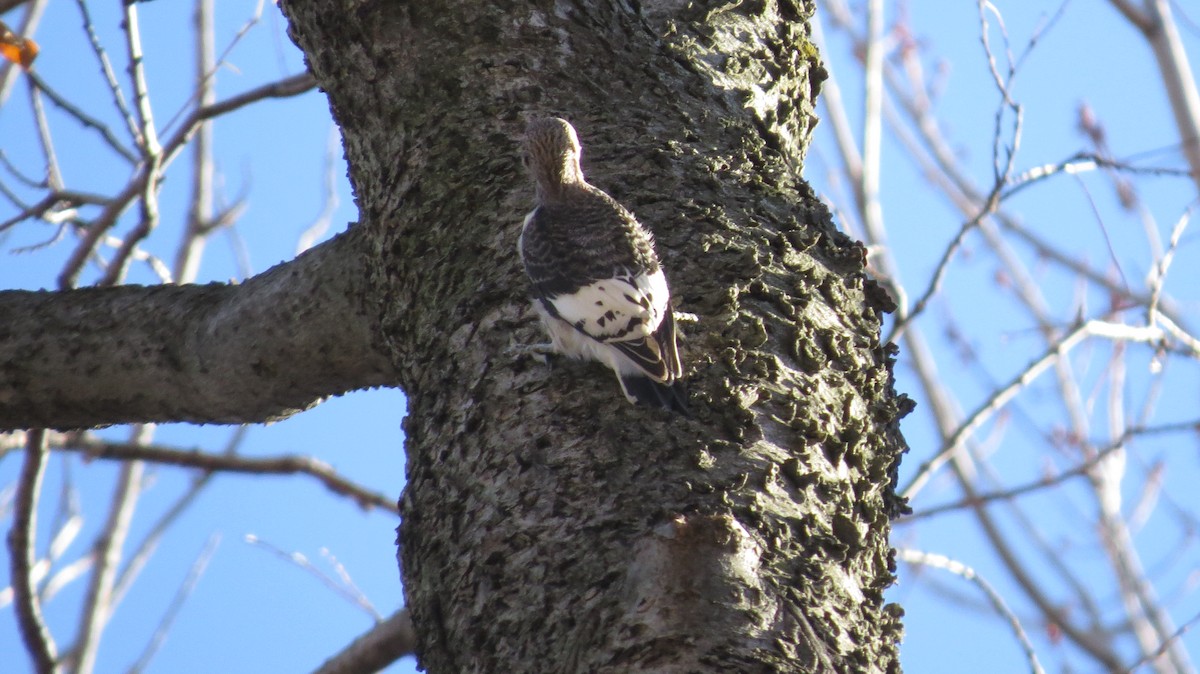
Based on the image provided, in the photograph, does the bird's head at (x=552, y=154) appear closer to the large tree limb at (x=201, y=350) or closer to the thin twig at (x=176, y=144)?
the large tree limb at (x=201, y=350)

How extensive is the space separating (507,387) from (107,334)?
1.57 meters

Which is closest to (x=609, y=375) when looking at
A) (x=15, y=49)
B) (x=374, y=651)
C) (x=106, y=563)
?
(x=374, y=651)

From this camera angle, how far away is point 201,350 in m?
3.48

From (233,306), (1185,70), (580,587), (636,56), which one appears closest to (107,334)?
(233,306)

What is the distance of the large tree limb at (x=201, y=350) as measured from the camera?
3447mm

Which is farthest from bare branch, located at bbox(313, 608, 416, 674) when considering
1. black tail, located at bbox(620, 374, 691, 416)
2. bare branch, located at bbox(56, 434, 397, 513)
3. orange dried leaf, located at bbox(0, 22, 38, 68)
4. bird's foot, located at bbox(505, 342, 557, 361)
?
orange dried leaf, located at bbox(0, 22, 38, 68)

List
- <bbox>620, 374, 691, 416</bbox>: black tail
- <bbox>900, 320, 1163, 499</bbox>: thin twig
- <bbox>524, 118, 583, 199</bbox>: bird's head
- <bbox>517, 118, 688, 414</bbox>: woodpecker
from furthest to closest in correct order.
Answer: <bbox>900, 320, 1163, 499</bbox>: thin twig, <bbox>524, 118, 583, 199</bbox>: bird's head, <bbox>517, 118, 688, 414</bbox>: woodpecker, <bbox>620, 374, 691, 416</bbox>: black tail

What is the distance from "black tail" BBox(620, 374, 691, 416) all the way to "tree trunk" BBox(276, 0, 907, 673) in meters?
0.03

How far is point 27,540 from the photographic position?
4.04 meters

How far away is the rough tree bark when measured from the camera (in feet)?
7.08

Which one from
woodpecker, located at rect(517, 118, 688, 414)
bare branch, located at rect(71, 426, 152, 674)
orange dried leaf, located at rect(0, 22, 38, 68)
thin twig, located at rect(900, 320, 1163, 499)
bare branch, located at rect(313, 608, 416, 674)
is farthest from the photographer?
bare branch, located at rect(71, 426, 152, 674)

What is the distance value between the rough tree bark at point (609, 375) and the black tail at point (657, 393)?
0.12 ft

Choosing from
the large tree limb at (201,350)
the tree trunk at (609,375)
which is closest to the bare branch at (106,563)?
the large tree limb at (201,350)

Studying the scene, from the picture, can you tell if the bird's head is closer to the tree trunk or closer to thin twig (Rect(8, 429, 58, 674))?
the tree trunk
